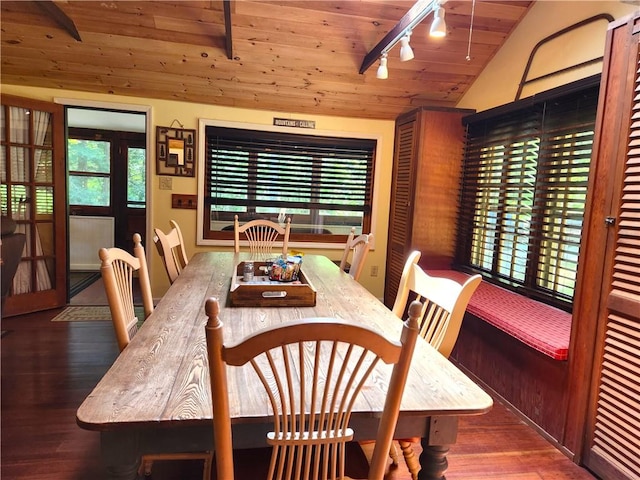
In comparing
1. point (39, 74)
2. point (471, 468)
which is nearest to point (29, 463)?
point (471, 468)

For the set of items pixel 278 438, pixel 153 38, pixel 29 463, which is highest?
pixel 153 38

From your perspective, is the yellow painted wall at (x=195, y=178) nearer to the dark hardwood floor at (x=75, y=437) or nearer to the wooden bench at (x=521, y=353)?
the dark hardwood floor at (x=75, y=437)

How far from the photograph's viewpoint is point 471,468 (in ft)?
5.90

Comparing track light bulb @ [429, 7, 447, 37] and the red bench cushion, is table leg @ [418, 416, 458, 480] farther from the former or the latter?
track light bulb @ [429, 7, 447, 37]

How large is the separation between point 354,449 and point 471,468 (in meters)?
0.91

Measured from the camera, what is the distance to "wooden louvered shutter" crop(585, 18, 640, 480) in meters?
1.58

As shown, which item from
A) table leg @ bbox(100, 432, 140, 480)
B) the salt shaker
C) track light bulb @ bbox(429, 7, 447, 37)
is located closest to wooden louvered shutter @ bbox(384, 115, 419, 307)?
track light bulb @ bbox(429, 7, 447, 37)

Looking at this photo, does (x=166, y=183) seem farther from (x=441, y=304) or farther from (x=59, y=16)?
(x=441, y=304)

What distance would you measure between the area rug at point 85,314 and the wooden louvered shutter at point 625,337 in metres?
3.41

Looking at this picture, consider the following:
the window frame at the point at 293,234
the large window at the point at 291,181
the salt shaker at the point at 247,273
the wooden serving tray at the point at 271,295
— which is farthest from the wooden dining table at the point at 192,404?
the large window at the point at 291,181

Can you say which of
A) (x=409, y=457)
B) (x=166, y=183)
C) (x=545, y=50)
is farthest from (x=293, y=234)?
(x=409, y=457)

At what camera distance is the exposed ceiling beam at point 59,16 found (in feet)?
8.82

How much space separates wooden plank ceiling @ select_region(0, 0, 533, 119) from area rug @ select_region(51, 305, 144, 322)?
80.6 inches

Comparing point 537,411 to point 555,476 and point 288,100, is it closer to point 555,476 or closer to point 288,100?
point 555,476
